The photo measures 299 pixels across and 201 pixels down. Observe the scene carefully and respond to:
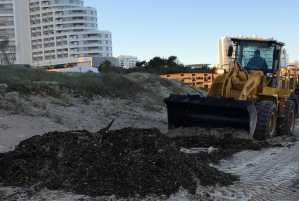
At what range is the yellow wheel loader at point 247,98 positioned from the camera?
45.4 ft

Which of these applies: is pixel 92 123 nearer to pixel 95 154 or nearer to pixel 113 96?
pixel 113 96

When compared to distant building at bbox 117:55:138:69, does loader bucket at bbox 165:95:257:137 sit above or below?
above

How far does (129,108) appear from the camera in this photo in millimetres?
23406

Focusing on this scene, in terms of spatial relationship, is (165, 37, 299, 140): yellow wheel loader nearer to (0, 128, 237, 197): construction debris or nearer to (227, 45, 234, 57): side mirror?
(227, 45, 234, 57): side mirror

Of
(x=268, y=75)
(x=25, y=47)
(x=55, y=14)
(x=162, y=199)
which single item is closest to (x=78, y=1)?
(x=55, y=14)

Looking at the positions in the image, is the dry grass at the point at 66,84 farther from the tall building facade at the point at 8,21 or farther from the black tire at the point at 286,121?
the tall building facade at the point at 8,21

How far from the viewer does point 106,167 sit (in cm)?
859

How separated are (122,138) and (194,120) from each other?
192 inches

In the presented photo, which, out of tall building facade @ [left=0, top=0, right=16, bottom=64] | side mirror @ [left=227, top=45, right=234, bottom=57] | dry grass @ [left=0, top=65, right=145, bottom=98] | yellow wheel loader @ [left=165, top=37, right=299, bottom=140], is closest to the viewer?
yellow wheel loader @ [left=165, top=37, right=299, bottom=140]

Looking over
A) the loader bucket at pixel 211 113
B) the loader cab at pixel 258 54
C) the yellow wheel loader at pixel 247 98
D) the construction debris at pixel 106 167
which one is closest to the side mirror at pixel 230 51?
the yellow wheel loader at pixel 247 98

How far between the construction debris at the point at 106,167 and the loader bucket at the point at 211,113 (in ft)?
13.2

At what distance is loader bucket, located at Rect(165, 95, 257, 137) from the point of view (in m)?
13.6

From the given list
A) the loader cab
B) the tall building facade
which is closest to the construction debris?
the loader cab

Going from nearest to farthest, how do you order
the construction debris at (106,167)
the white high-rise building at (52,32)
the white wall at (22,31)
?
the construction debris at (106,167)
the white wall at (22,31)
the white high-rise building at (52,32)
